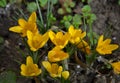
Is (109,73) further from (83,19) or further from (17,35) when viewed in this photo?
(17,35)

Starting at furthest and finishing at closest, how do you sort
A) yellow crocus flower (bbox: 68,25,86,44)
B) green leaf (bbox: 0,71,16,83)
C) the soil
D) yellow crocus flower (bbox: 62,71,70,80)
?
the soil, green leaf (bbox: 0,71,16,83), yellow crocus flower (bbox: 68,25,86,44), yellow crocus flower (bbox: 62,71,70,80)

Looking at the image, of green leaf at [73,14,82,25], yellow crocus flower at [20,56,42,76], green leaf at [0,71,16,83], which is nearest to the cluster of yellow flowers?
yellow crocus flower at [20,56,42,76]

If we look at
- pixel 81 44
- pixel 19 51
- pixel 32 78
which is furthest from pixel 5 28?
pixel 81 44

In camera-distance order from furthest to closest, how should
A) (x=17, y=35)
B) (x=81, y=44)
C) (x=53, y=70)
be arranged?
(x=17, y=35) < (x=81, y=44) < (x=53, y=70)

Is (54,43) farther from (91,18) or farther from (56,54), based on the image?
(91,18)

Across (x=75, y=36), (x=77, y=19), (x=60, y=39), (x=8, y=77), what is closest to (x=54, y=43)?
(x=60, y=39)

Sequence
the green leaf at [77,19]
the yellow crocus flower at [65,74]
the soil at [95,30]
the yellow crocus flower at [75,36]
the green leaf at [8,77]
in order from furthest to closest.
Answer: the green leaf at [77,19] → the soil at [95,30] → the green leaf at [8,77] → the yellow crocus flower at [75,36] → the yellow crocus flower at [65,74]

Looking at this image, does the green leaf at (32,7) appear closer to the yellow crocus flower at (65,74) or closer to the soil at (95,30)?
the soil at (95,30)

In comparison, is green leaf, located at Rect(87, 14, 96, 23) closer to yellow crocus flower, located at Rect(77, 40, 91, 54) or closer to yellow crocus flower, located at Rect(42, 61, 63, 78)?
yellow crocus flower, located at Rect(77, 40, 91, 54)

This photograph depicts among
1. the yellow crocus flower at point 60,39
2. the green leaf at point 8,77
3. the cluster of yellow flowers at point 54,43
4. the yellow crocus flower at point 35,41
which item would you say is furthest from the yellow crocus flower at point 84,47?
the green leaf at point 8,77
